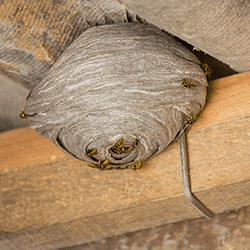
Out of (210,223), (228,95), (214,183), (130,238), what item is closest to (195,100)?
(228,95)

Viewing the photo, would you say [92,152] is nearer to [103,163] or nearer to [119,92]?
[103,163]

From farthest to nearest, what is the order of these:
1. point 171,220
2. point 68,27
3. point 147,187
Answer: point 171,220 < point 147,187 < point 68,27

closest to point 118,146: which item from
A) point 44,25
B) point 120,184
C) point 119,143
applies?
point 119,143

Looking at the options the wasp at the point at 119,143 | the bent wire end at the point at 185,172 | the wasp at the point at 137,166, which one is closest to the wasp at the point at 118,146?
the wasp at the point at 119,143

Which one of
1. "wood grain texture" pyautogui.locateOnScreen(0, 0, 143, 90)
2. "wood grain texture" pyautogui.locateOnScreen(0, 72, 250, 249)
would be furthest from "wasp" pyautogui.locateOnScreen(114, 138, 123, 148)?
"wood grain texture" pyautogui.locateOnScreen(0, 0, 143, 90)

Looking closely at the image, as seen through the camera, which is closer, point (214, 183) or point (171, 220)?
point (214, 183)

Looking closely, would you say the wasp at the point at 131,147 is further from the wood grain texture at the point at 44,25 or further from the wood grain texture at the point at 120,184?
the wood grain texture at the point at 44,25

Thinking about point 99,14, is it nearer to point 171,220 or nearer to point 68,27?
point 68,27

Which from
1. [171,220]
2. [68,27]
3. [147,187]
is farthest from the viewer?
[171,220]
